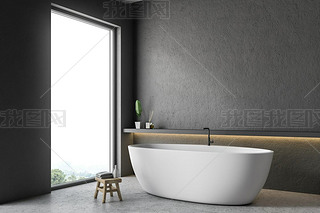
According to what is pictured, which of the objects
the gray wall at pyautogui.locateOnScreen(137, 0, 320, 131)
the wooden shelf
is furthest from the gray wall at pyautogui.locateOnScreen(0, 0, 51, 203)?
the gray wall at pyautogui.locateOnScreen(137, 0, 320, 131)

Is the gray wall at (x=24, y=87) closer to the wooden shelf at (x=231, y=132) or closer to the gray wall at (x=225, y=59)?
the wooden shelf at (x=231, y=132)

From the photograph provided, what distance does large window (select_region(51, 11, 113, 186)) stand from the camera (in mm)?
4758

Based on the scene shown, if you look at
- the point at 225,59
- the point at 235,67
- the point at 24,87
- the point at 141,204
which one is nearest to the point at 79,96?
the point at 24,87

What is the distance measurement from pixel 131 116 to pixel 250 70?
7.49 ft

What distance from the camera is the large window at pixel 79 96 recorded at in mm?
4758

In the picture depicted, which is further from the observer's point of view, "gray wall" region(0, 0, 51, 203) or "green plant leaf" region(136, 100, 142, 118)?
"green plant leaf" region(136, 100, 142, 118)

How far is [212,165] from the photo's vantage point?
3.66m

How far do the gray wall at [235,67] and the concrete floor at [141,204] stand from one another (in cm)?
51

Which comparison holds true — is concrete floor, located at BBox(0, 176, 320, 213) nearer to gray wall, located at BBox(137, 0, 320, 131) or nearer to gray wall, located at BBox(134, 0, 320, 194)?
gray wall, located at BBox(134, 0, 320, 194)

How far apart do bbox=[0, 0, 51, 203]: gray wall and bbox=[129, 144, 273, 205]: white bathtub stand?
4.76 feet

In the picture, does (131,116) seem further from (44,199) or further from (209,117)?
(44,199)

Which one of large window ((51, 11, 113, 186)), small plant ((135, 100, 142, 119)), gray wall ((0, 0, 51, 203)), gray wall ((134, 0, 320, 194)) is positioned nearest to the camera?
gray wall ((0, 0, 51, 203))

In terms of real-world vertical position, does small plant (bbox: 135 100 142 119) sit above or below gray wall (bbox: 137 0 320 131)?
below

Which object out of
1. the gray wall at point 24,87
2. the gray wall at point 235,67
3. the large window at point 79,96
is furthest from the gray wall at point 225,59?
the gray wall at point 24,87
